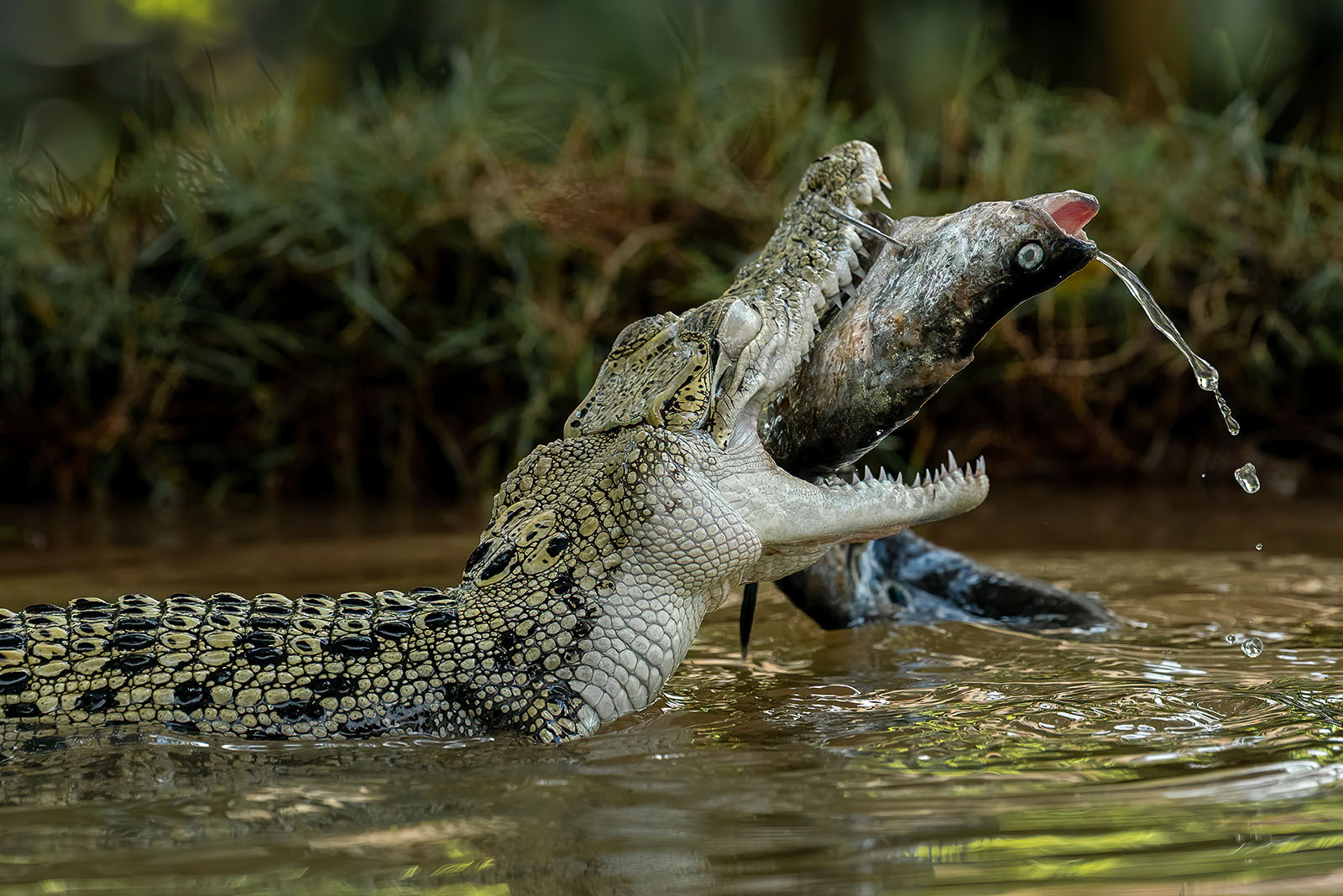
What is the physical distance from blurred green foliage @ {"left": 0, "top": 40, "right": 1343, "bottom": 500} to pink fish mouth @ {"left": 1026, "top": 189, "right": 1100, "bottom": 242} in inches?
143

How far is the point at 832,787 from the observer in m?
2.43

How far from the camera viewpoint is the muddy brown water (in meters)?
2.04

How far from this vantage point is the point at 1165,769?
8.02 feet

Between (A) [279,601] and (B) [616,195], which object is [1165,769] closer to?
(A) [279,601]

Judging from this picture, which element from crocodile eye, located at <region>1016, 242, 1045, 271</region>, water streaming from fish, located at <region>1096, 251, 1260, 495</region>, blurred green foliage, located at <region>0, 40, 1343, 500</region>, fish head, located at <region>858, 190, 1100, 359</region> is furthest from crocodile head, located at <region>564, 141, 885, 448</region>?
blurred green foliage, located at <region>0, 40, 1343, 500</region>

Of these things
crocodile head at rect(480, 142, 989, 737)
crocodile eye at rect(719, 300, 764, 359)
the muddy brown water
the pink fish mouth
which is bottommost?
the muddy brown water

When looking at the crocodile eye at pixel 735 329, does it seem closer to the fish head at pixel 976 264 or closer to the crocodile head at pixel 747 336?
the crocodile head at pixel 747 336

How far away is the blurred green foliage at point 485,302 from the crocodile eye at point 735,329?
3.49 meters

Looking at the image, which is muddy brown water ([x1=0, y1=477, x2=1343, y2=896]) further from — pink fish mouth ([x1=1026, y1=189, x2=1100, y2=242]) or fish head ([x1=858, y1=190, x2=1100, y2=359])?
pink fish mouth ([x1=1026, y1=189, x2=1100, y2=242])

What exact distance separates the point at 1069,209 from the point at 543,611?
140 cm

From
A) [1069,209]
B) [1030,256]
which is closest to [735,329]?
[1030,256]

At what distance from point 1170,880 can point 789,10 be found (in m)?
9.30

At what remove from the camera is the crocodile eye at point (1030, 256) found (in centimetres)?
309

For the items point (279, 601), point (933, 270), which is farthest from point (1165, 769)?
point (279, 601)
